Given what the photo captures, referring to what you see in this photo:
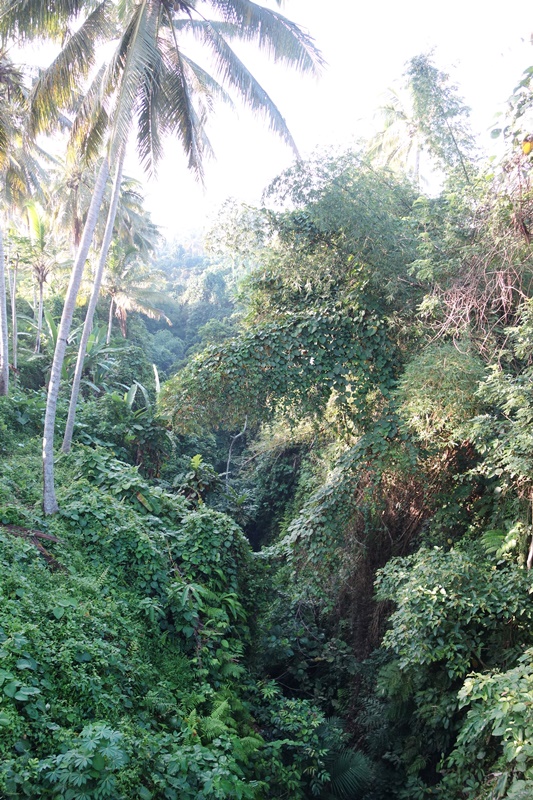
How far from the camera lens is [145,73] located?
6.34 m

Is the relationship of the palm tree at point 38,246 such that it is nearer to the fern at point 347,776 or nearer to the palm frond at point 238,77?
the palm frond at point 238,77

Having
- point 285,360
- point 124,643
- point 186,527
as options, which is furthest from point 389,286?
point 124,643

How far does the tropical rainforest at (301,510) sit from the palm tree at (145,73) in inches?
1.2

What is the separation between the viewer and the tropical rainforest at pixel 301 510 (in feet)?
12.0

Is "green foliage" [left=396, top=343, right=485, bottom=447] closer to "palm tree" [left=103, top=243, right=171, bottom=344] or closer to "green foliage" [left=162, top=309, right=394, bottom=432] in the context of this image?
"green foliage" [left=162, top=309, right=394, bottom=432]

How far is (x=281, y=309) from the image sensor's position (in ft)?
24.9

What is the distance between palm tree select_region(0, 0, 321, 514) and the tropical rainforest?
3 centimetres

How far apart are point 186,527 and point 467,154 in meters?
5.91

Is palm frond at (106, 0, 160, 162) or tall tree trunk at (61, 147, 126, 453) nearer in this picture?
palm frond at (106, 0, 160, 162)

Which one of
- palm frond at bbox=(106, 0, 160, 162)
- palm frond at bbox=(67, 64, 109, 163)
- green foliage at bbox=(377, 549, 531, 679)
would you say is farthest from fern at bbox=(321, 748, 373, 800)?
palm frond at bbox=(67, 64, 109, 163)

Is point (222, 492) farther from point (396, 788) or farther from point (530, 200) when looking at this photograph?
point (530, 200)

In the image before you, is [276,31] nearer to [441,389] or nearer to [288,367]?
[288,367]

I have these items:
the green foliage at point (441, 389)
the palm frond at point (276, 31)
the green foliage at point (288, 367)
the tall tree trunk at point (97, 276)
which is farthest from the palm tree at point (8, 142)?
the green foliage at point (441, 389)

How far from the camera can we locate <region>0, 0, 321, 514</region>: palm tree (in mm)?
5938
